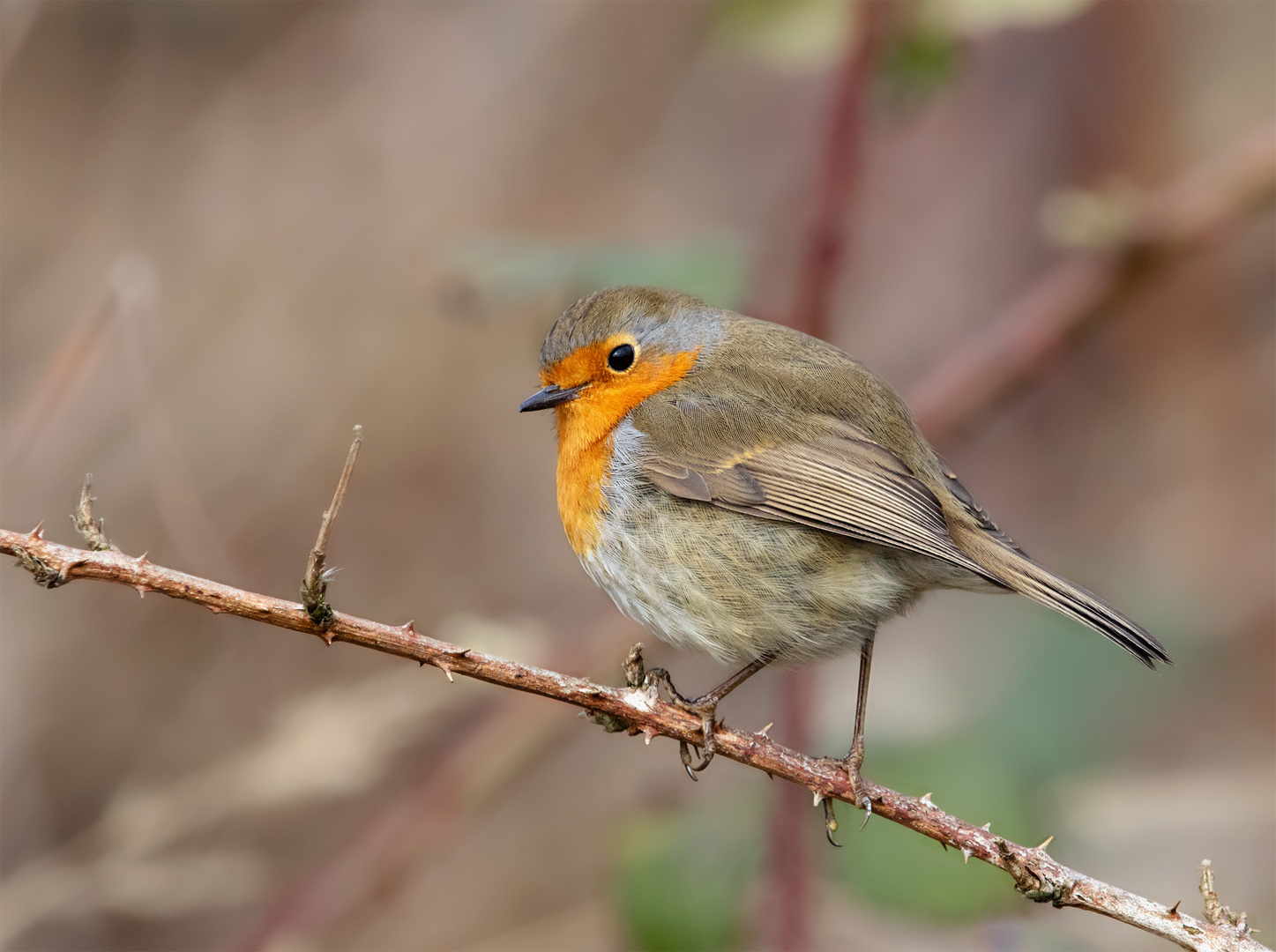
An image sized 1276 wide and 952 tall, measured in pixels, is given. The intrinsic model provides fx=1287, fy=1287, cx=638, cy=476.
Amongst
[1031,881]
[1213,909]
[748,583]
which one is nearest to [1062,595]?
[748,583]

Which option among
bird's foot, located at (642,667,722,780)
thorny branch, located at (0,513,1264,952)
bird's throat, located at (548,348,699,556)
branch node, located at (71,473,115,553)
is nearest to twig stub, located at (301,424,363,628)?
thorny branch, located at (0,513,1264,952)

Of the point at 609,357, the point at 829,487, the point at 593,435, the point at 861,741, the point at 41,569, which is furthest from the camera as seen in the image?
the point at 609,357

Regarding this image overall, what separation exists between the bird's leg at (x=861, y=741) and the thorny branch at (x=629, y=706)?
19 mm

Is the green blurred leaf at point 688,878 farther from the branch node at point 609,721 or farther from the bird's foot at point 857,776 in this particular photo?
the branch node at point 609,721

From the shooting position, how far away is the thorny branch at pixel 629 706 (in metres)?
1.95

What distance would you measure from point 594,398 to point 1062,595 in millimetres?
1311

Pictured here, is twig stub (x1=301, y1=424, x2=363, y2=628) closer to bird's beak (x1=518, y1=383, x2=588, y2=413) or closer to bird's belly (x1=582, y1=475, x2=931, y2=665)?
bird's belly (x1=582, y1=475, x2=931, y2=665)

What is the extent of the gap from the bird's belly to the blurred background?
23.8 inches

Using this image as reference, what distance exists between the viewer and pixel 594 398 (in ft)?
11.4

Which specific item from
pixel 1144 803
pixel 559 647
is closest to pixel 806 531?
pixel 559 647

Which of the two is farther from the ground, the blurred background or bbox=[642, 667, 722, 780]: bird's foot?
the blurred background

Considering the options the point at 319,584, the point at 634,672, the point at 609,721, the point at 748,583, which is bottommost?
the point at 319,584

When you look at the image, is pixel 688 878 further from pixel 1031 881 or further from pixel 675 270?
pixel 675 270

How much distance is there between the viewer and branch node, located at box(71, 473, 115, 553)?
1943 millimetres
